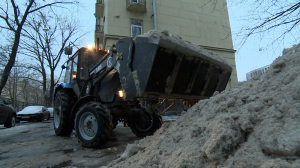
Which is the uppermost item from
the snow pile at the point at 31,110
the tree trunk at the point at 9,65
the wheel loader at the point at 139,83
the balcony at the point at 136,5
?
the balcony at the point at 136,5

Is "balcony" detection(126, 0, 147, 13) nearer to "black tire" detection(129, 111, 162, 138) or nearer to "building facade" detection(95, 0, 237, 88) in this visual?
"building facade" detection(95, 0, 237, 88)

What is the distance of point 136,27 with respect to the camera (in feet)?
45.8

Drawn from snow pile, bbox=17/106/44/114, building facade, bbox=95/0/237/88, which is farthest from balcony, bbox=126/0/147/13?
snow pile, bbox=17/106/44/114

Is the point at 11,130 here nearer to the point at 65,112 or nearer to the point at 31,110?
the point at 65,112

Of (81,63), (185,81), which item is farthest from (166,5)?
(185,81)

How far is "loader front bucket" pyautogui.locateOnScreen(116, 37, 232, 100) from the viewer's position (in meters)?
3.05

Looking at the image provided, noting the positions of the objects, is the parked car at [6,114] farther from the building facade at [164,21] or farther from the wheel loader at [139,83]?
the building facade at [164,21]

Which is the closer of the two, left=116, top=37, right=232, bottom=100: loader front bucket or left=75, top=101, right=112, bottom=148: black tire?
left=116, top=37, right=232, bottom=100: loader front bucket

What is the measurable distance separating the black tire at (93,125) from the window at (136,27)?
10.7 m

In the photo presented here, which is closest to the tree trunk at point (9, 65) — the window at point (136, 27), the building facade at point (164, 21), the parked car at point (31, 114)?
the parked car at point (31, 114)

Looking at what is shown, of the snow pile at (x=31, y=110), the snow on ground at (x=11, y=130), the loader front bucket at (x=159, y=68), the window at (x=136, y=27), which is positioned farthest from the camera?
the window at (x=136, y=27)

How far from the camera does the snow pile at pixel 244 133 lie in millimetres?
1414

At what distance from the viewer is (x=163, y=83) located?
3.26m

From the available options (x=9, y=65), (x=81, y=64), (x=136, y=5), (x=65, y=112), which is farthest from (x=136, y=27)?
(x=65, y=112)
